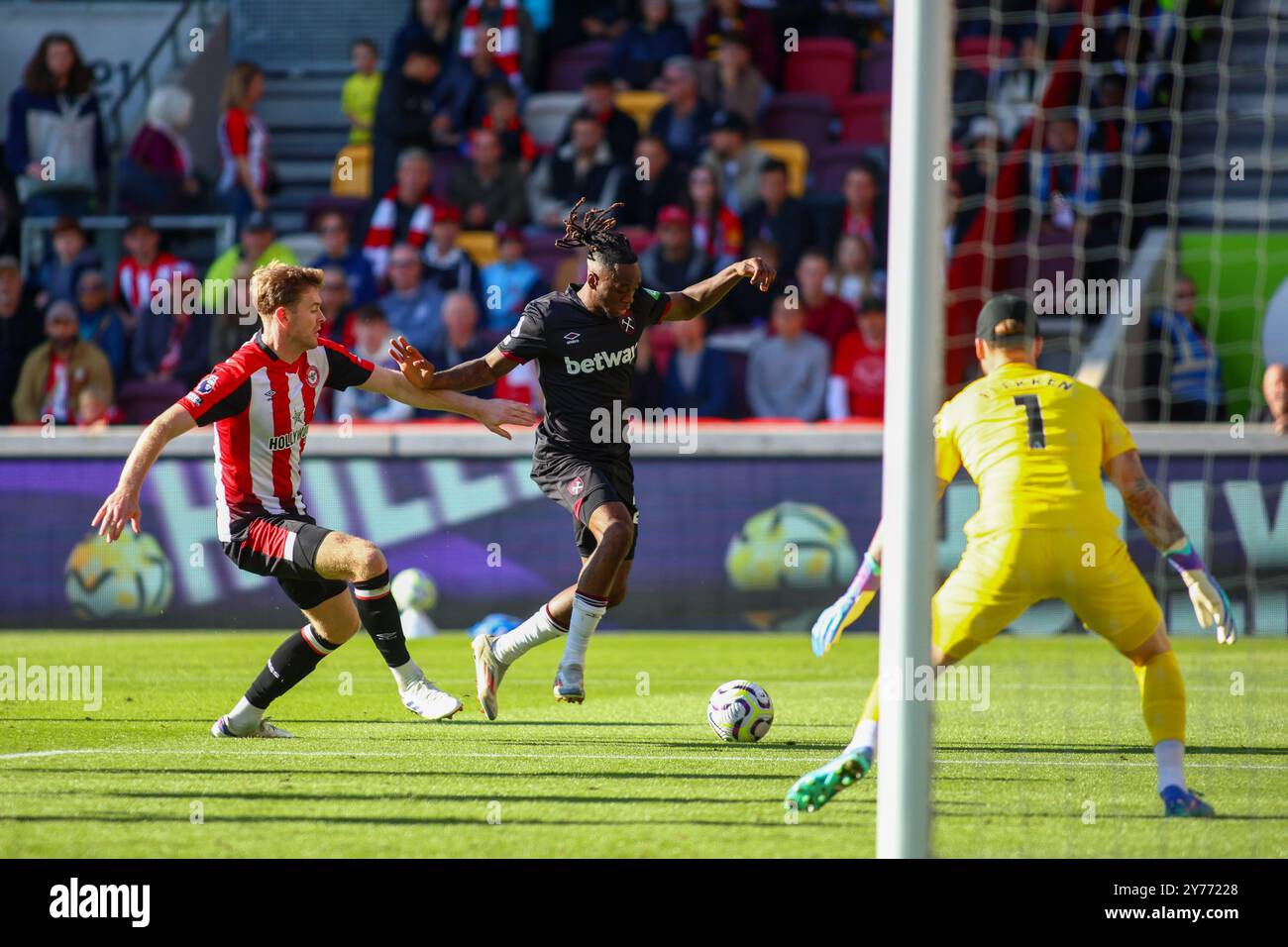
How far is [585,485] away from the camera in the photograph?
8125 mm

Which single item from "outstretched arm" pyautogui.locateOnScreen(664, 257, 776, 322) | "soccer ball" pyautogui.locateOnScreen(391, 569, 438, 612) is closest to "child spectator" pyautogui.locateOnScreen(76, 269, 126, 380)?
"soccer ball" pyautogui.locateOnScreen(391, 569, 438, 612)

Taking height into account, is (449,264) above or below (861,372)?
above

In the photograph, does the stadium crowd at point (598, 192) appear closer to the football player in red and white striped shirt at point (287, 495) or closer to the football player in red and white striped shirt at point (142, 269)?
the football player in red and white striped shirt at point (142, 269)

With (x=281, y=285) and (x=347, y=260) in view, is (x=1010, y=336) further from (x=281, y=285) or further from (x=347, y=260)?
(x=347, y=260)

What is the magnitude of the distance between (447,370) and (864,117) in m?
11.3

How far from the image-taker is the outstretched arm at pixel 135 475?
650 centimetres

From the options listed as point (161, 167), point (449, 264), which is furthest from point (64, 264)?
point (449, 264)

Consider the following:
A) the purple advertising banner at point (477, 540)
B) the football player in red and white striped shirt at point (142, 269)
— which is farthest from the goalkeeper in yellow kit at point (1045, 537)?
the football player in red and white striped shirt at point (142, 269)

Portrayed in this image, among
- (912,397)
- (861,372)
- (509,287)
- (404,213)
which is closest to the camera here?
(912,397)

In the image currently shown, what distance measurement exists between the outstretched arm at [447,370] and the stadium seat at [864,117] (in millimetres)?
10429

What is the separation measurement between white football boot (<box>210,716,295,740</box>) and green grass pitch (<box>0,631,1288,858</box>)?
3.9 inches

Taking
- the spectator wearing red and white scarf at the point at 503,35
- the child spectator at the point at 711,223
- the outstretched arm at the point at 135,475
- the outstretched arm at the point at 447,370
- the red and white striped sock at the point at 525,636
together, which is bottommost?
the red and white striped sock at the point at 525,636
